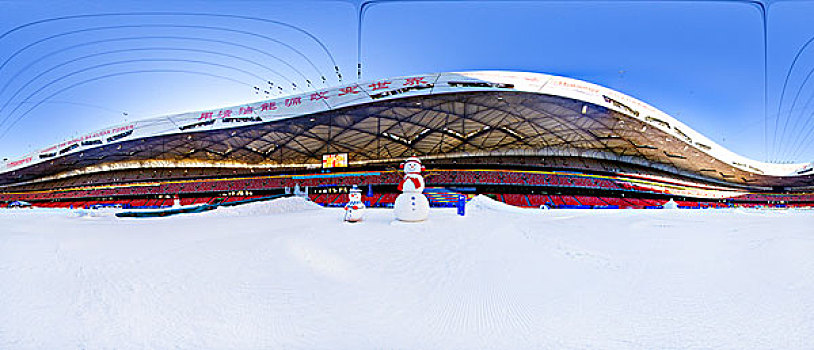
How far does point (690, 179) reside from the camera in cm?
2962

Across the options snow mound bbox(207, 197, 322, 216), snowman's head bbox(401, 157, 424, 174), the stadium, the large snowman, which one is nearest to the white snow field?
the large snowman

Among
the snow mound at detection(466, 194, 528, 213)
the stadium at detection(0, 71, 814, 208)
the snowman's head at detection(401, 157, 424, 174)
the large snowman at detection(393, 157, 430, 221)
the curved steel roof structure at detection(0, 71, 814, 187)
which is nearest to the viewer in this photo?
the large snowman at detection(393, 157, 430, 221)

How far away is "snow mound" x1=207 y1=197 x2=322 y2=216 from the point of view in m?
4.58

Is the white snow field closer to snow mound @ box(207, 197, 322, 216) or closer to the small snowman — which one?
the small snowman

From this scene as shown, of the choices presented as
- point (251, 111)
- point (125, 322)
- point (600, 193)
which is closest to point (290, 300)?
point (125, 322)

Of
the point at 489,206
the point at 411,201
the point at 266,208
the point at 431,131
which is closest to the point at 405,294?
the point at 411,201

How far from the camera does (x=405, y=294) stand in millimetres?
1275

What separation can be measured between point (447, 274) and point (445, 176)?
2161 cm

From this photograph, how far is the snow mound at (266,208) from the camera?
4582mm

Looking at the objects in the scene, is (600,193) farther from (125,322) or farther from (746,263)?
(125,322)

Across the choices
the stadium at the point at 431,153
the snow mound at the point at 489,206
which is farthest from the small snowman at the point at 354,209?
the snow mound at the point at 489,206

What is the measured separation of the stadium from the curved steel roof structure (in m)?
0.10

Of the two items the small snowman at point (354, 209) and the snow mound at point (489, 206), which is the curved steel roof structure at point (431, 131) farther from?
the small snowman at point (354, 209)

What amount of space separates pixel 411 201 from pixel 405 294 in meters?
2.33
